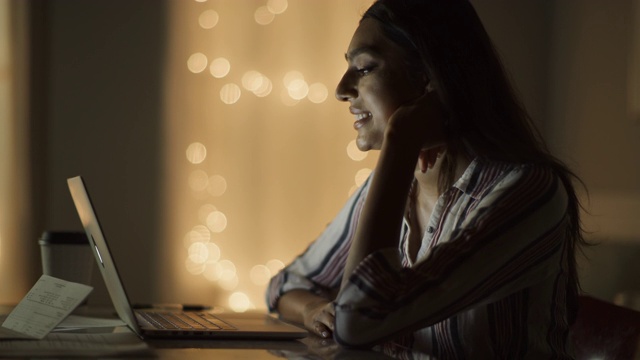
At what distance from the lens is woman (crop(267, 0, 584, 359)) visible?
1.07 metres

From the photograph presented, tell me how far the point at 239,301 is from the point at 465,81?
1.97 m

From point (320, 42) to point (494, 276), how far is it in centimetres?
215

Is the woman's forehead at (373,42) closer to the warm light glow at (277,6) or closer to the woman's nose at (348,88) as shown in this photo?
the woman's nose at (348,88)

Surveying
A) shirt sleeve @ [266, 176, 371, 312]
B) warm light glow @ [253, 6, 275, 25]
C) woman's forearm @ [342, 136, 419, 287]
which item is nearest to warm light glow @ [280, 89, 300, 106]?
warm light glow @ [253, 6, 275, 25]

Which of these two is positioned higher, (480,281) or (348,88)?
(348,88)

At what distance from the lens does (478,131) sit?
1.28 m

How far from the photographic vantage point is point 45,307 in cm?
113

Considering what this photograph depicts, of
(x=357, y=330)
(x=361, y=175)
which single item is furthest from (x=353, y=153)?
(x=357, y=330)

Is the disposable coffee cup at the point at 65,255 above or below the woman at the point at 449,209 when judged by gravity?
below

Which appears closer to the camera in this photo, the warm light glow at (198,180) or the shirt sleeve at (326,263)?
the shirt sleeve at (326,263)

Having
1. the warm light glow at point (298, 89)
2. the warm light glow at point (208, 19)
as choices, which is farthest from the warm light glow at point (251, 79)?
the warm light glow at point (208, 19)

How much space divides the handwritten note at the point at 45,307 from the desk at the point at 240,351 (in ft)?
0.12

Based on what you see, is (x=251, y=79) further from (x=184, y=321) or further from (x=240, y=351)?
(x=240, y=351)

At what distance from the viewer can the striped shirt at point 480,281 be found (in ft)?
3.45
